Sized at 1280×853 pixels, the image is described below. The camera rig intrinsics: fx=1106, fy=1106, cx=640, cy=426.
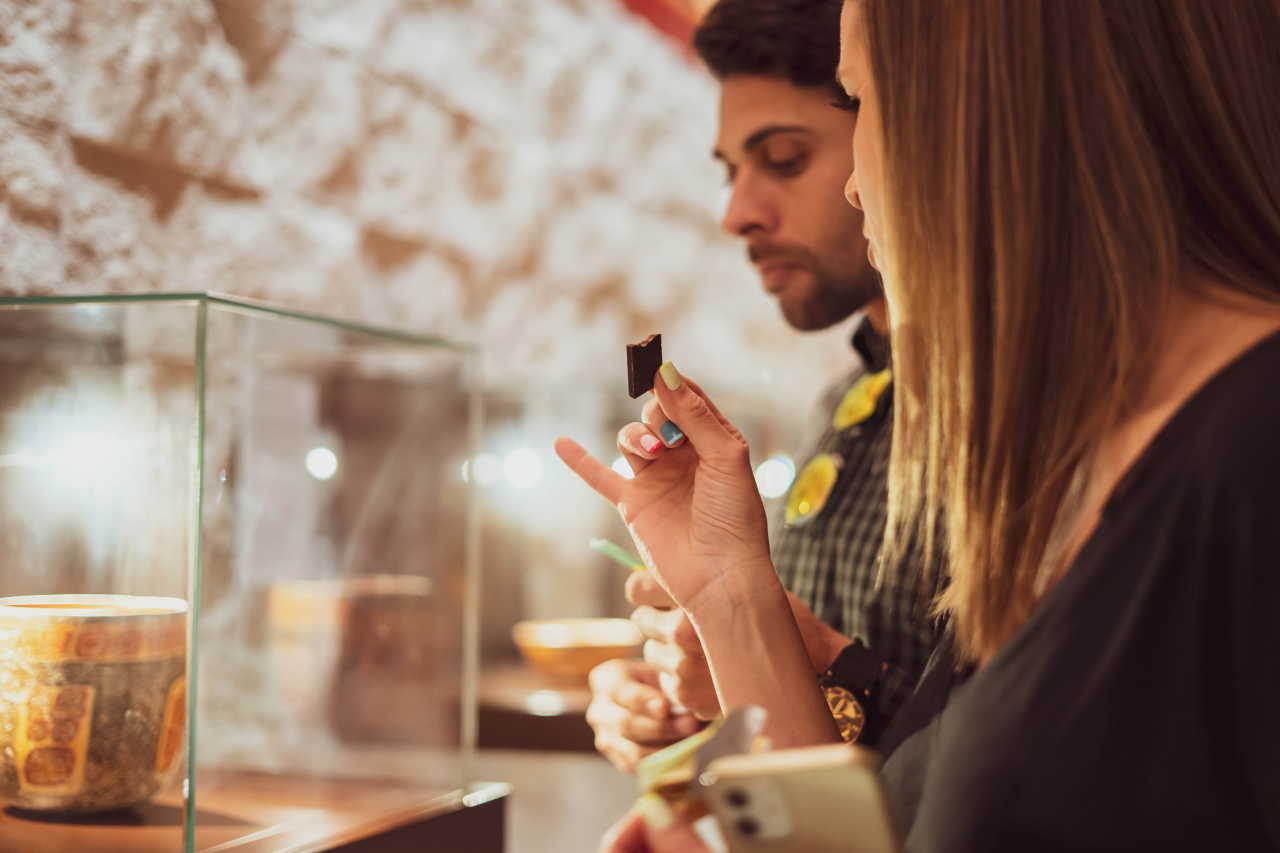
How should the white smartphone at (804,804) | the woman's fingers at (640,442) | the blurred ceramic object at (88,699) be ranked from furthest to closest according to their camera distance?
the woman's fingers at (640,442) < the blurred ceramic object at (88,699) < the white smartphone at (804,804)

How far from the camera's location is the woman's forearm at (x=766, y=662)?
0.92 metres

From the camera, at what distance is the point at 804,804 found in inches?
22.7

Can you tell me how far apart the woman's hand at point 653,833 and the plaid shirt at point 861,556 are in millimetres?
531

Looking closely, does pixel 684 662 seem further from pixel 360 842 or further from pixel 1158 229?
pixel 1158 229

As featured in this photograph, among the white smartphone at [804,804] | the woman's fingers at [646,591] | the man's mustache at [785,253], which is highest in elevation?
the man's mustache at [785,253]

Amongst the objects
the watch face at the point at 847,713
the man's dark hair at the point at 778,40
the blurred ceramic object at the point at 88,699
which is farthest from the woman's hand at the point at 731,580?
the man's dark hair at the point at 778,40

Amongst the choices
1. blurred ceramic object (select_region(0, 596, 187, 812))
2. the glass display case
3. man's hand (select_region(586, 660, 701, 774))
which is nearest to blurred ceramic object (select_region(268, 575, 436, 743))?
the glass display case

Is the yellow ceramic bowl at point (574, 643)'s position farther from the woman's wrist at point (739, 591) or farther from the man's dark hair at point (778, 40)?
the man's dark hair at point (778, 40)

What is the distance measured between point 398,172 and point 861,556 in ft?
3.00

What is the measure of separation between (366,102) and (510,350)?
20.4 inches

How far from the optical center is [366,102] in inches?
63.8

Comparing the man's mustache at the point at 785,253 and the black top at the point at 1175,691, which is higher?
the man's mustache at the point at 785,253

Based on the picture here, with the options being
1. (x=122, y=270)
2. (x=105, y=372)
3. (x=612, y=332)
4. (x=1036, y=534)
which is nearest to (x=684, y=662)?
(x=1036, y=534)

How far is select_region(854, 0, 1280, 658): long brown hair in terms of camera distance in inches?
27.1
